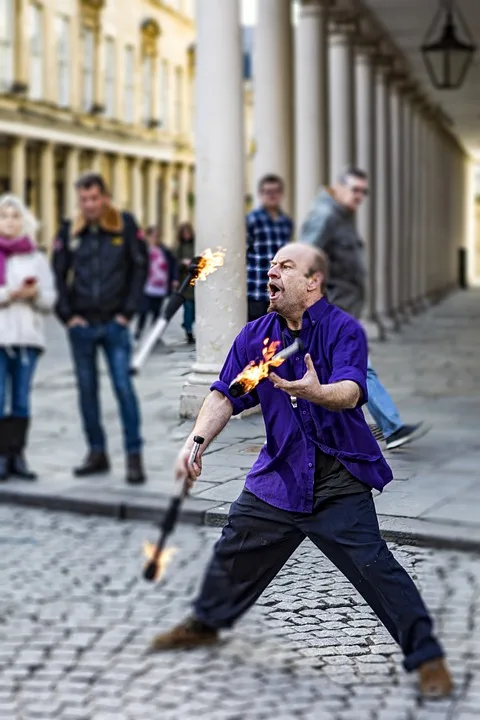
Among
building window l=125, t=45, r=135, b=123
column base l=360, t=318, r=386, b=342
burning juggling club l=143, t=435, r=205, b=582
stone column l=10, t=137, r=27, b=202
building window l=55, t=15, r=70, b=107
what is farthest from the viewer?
building window l=125, t=45, r=135, b=123

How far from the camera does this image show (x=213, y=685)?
5.32 ft

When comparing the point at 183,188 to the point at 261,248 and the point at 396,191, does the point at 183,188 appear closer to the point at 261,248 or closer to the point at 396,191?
the point at 396,191

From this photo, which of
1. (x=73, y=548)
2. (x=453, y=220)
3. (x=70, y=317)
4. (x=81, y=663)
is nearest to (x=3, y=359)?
(x=70, y=317)

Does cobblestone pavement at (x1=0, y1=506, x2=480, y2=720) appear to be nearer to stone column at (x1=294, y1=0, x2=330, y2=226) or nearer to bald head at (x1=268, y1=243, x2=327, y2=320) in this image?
bald head at (x1=268, y1=243, x2=327, y2=320)

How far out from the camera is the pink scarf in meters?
9.09

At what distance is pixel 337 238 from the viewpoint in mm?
2842

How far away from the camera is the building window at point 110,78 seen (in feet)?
140

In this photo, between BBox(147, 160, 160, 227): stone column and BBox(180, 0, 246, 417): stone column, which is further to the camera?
BBox(147, 160, 160, 227): stone column

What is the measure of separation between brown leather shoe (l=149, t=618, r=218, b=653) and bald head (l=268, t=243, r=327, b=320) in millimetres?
249

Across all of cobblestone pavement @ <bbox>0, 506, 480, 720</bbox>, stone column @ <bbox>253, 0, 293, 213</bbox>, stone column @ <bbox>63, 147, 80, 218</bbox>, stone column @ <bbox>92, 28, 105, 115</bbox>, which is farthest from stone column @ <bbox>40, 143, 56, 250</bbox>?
cobblestone pavement @ <bbox>0, 506, 480, 720</bbox>

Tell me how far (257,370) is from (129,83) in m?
46.4

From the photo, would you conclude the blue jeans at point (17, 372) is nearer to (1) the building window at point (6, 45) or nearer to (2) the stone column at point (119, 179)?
(1) the building window at point (6, 45)

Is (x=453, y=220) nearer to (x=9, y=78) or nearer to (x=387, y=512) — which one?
(x=9, y=78)

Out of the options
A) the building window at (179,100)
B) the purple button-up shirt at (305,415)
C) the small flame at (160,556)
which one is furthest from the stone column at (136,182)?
the small flame at (160,556)
